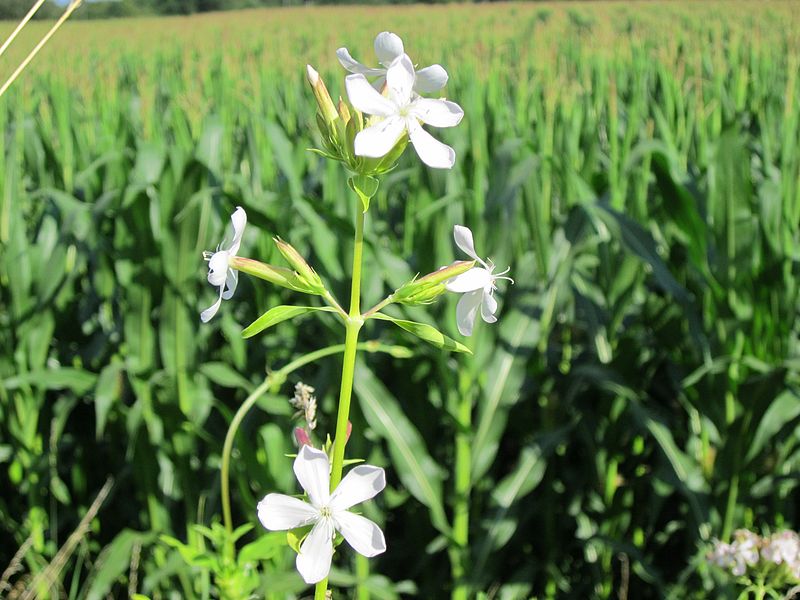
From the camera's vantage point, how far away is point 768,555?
133 centimetres

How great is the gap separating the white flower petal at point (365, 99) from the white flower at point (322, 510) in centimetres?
23

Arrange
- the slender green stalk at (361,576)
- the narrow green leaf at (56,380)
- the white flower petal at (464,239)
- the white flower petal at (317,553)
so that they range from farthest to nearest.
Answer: the narrow green leaf at (56,380) → the slender green stalk at (361,576) → the white flower petal at (464,239) → the white flower petal at (317,553)

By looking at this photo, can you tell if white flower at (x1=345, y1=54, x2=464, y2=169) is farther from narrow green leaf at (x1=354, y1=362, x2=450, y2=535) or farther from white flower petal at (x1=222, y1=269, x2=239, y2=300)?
narrow green leaf at (x1=354, y1=362, x2=450, y2=535)

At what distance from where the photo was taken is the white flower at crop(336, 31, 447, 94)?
0.61 metres

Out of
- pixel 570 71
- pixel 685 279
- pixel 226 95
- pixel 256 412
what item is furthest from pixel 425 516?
pixel 570 71

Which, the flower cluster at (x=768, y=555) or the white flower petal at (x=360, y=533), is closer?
the white flower petal at (x=360, y=533)

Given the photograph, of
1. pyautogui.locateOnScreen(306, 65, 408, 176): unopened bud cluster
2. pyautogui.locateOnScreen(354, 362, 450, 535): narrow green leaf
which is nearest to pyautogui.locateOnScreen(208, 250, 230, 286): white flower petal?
pyautogui.locateOnScreen(306, 65, 408, 176): unopened bud cluster

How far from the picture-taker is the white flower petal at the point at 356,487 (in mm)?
556

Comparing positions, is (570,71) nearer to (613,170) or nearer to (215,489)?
(613,170)

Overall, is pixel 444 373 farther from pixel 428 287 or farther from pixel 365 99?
pixel 365 99

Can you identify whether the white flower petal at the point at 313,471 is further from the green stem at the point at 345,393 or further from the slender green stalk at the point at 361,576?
the slender green stalk at the point at 361,576

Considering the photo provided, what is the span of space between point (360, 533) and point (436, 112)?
30cm

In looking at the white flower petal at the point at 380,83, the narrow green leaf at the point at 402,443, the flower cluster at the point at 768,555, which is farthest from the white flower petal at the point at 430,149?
the narrow green leaf at the point at 402,443

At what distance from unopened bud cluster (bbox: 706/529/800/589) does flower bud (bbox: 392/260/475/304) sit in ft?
2.92
